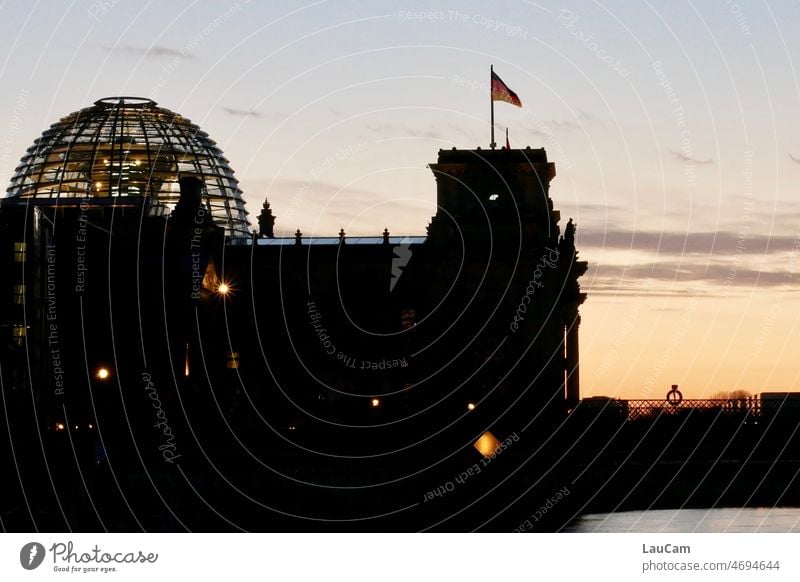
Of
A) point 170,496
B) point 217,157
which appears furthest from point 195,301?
point 217,157

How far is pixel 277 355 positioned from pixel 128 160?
44.0 m

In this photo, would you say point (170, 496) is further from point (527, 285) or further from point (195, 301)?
point (527, 285)

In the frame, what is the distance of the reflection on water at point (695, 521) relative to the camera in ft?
216

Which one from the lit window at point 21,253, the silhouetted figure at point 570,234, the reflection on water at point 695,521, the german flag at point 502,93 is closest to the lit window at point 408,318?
the silhouetted figure at point 570,234

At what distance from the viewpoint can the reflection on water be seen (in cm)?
6588

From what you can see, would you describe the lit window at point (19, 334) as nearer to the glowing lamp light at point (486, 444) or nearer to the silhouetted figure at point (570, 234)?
the glowing lamp light at point (486, 444)

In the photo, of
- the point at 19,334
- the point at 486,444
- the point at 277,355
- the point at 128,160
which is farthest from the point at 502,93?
the point at 128,160

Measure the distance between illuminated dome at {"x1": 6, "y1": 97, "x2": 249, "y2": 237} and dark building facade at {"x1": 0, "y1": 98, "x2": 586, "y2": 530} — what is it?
1.01 m

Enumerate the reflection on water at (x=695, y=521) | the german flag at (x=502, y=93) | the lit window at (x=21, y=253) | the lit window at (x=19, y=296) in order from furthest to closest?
the german flag at (x=502, y=93)
the lit window at (x=21, y=253)
the lit window at (x=19, y=296)
the reflection on water at (x=695, y=521)

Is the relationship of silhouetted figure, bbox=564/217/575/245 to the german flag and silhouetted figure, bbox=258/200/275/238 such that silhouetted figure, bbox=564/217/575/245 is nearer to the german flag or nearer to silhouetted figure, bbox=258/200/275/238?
the german flag

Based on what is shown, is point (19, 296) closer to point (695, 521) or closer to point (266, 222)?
point (695, 521)

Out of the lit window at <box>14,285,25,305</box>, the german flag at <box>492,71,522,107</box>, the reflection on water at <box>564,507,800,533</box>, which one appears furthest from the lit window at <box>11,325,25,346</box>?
the german flag at <box>492,71,522,107</box>

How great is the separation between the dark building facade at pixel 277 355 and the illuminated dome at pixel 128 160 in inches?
39.6

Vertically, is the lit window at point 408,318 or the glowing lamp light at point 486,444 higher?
the lit window at point 408,318
